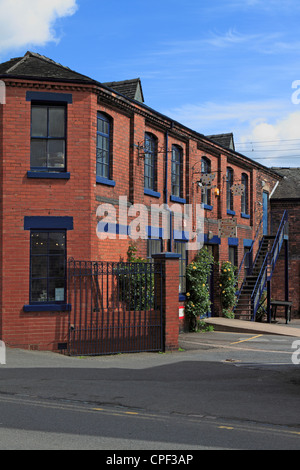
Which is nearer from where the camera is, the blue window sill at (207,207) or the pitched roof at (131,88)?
the pitched roof at (131,88)

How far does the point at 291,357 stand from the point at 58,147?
25.6 feet

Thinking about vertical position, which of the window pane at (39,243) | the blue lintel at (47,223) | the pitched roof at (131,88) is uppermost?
the pitched roof at (131,88)

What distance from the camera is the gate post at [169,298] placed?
14352mm

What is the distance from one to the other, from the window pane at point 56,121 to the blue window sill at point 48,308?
427 cm

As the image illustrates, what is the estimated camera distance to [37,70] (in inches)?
575

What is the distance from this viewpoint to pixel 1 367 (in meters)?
11.4

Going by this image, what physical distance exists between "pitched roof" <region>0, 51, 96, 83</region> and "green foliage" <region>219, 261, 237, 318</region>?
10.3 metres

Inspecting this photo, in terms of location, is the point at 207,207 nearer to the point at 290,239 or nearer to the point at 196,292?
the point at 196,292

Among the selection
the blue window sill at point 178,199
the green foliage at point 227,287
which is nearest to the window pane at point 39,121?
the blue window sill at point 178,199

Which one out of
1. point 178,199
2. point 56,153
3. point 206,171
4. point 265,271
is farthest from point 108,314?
point 265,271

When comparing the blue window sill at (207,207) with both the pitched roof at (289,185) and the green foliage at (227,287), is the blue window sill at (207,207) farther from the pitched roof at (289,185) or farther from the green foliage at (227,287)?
the pitched roof at (289,185)

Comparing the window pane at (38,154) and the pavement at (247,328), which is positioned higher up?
the window pane at (38,154)
